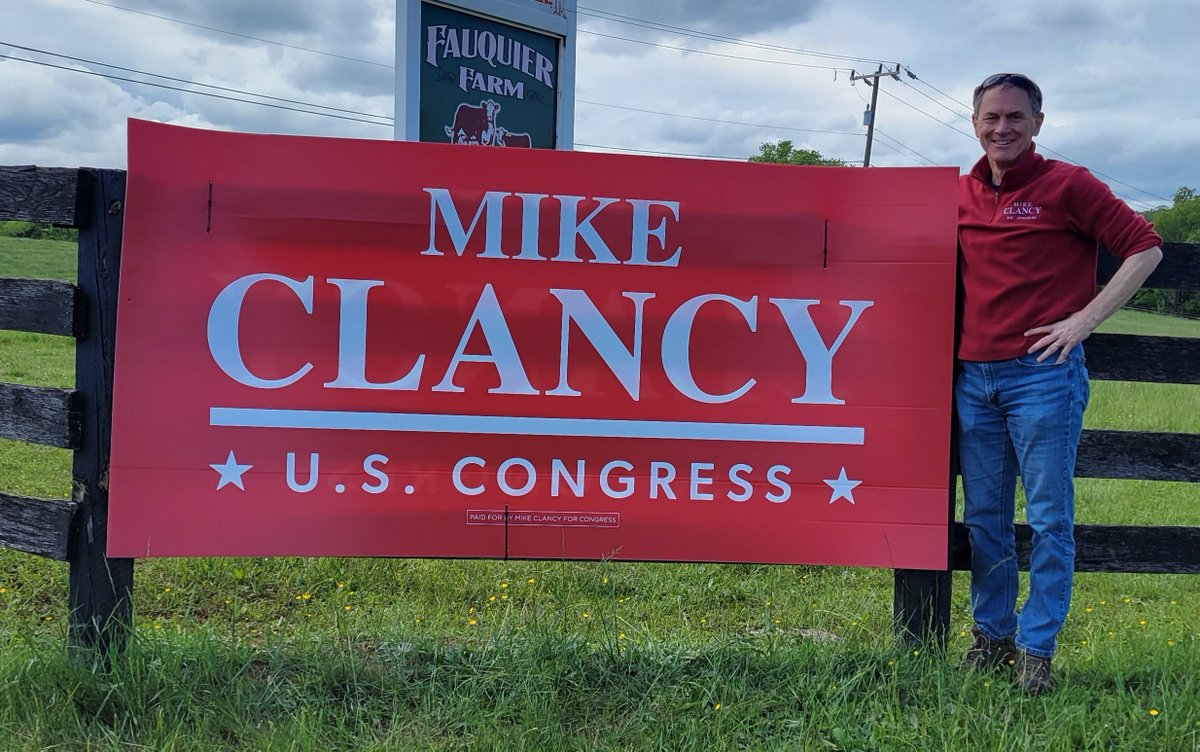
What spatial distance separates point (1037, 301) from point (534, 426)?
1.77 metres

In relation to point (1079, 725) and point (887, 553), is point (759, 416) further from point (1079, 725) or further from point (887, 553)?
point (1079, 725)

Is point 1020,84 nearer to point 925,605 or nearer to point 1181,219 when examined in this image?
point 925,605

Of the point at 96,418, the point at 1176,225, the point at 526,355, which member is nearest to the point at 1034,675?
the point at 526,355

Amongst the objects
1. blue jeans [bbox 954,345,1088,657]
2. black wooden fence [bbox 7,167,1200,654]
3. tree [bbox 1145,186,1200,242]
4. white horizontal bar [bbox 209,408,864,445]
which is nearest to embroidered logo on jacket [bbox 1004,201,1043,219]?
blue jeans [bbox 954,345,1088,657]

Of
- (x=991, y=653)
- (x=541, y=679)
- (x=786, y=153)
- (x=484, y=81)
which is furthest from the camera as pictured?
(x=786, y=153)

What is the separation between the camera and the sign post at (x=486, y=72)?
4699 mm

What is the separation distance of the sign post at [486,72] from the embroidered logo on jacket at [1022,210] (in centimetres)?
307

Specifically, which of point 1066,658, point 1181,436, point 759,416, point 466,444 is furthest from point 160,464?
point 1181,436

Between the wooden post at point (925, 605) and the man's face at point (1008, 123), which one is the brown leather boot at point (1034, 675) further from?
the man's face at point (1008, 123)

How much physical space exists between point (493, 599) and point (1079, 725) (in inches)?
91.8

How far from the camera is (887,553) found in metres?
3.19

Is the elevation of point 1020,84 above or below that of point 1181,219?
below

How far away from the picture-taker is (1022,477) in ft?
9.61

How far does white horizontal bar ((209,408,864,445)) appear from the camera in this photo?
3.07 meters
